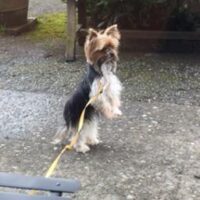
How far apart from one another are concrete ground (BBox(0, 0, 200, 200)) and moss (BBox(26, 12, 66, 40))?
34.4 inches

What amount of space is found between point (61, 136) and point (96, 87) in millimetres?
612

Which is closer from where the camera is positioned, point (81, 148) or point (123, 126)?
point (81, 148)

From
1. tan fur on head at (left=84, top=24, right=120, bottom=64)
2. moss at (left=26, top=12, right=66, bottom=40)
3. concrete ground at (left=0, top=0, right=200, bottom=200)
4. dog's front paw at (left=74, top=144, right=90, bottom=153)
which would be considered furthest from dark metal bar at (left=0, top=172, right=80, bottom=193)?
moss at (left=26, top=12, right=66, bottom=40)

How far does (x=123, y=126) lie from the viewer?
536 centimetres

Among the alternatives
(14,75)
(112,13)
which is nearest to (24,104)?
(14,75)

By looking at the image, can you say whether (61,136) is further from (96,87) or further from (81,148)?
(96,87)

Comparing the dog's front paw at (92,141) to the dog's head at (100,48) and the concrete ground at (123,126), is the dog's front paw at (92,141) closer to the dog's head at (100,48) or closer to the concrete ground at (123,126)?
the concrete ground at (123,126)

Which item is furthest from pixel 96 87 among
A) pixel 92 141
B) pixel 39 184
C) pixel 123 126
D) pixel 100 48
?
pixel 39 184

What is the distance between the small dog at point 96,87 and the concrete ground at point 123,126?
0.23 m

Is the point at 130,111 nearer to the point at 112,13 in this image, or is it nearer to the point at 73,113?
the point at 73,113

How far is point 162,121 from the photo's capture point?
549 cm

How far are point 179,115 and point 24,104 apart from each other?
1.67 m

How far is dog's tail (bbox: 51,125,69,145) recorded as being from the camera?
4827 millimetres

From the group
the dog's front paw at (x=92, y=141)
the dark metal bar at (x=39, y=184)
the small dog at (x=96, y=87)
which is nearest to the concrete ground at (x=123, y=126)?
the dog's front paw at (x=92, y=141)
